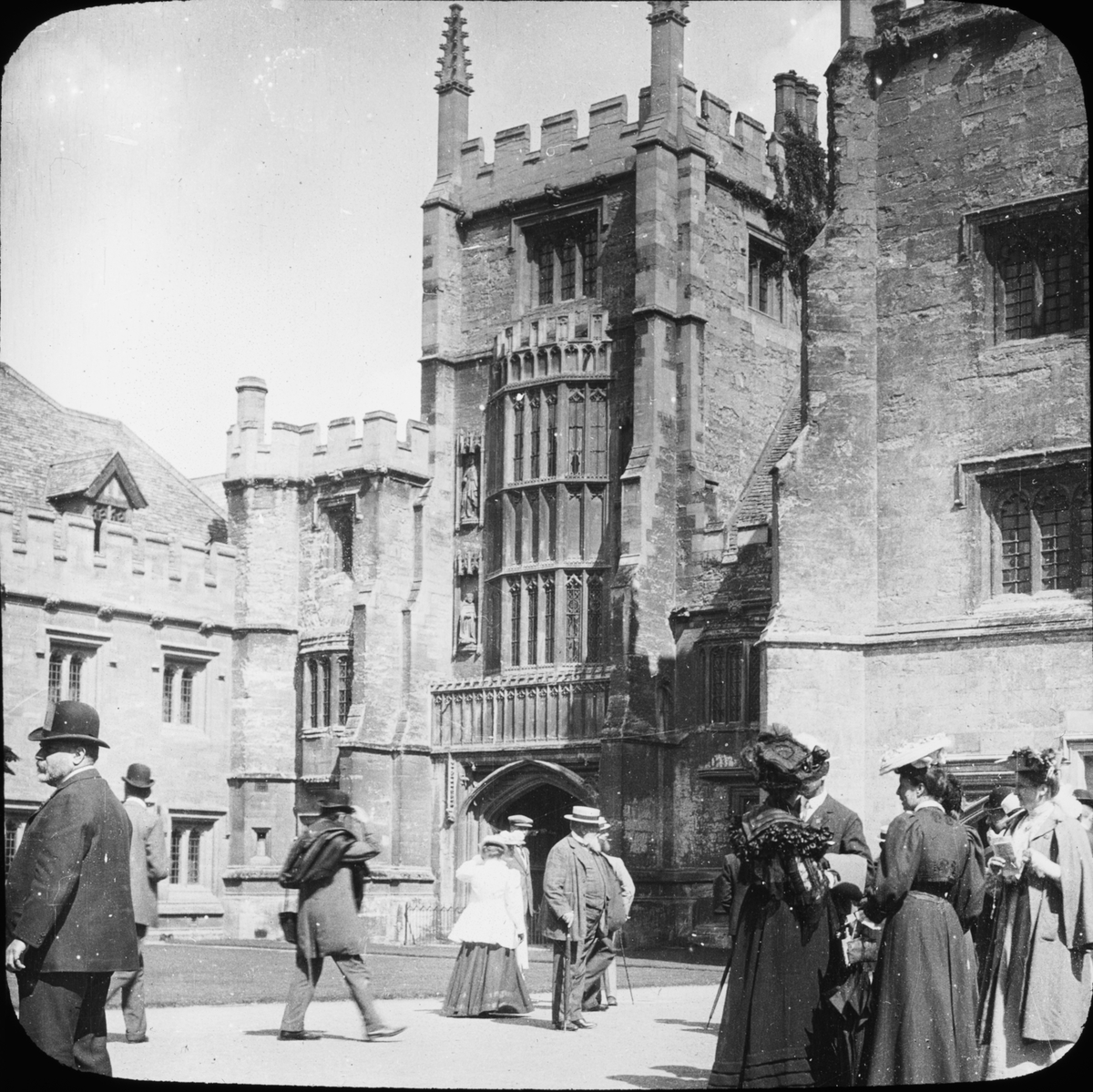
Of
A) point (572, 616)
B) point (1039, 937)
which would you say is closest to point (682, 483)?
point (572, 616)

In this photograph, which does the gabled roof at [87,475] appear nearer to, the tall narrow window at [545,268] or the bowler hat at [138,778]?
the tall narrow window at [545,268]

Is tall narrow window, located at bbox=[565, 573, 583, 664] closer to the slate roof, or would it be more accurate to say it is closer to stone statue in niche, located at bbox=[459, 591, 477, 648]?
stone statue in niche, located at bbox=[459, 591, 477, 648]

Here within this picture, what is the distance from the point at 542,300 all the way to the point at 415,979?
18.5m

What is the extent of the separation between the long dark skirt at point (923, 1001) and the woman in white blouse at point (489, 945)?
621cm

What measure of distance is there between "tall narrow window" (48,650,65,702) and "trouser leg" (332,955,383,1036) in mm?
20359

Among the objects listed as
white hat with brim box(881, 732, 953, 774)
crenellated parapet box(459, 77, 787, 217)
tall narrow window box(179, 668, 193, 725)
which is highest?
crenellated parapet box(459, 77, 787, 217)

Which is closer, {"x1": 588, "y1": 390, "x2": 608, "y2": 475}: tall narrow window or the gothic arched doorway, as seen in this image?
the gothic arched doorway

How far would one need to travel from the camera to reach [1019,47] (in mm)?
20703

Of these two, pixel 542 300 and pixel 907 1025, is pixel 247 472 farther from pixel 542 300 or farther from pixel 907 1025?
pixel 907 1025

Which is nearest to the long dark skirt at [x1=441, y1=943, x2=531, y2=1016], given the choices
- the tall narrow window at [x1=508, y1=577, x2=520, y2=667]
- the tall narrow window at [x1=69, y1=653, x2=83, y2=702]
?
the tall narrow window at [x1=69, y1=653, x2=83, y2=702]

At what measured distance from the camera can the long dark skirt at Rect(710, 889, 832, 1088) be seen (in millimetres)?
8414

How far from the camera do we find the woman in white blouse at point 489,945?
47.6 feet

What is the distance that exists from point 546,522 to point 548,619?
192cm

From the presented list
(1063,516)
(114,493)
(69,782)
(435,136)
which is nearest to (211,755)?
(114,493)
